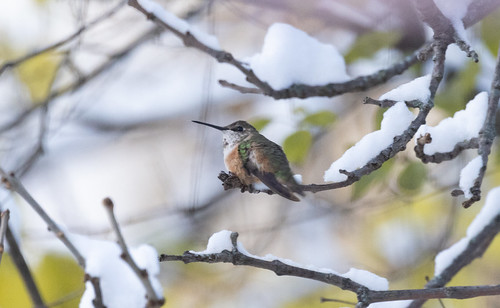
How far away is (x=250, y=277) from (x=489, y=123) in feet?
14.0

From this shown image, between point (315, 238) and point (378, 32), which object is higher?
point (315, 238)

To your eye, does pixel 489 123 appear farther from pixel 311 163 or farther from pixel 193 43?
pixel 311 163

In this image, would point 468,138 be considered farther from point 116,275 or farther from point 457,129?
point 116,275

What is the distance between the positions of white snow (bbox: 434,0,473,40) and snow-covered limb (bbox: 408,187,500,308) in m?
0.80

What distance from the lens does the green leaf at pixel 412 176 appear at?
2.52 meters

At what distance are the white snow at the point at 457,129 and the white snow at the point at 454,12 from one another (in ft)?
0.79

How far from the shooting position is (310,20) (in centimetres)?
412

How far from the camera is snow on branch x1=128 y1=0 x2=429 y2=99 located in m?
2.56

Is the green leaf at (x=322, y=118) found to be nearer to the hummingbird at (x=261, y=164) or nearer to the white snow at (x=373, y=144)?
the hummingbird at (x=261, y=164)

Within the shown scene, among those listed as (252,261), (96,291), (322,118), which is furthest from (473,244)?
(96,291)

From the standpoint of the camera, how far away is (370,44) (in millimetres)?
3027

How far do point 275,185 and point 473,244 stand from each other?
879 millimetres

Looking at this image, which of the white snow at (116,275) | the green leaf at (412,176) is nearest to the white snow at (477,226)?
the green leaf at (412,176)

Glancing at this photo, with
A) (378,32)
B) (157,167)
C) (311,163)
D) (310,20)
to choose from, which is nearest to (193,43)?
(378,32)
